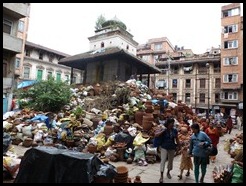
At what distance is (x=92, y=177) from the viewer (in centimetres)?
447

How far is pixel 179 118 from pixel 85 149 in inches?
288

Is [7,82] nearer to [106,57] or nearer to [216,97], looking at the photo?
[106,57]

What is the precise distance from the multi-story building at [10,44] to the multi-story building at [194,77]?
24985 millimetres

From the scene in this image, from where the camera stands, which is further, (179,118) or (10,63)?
(10,63)

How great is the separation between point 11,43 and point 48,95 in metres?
7.50

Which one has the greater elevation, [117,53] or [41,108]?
[117,53]

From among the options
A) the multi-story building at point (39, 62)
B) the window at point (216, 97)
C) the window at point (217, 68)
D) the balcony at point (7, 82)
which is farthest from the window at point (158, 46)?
the balcony at point (7, 82)

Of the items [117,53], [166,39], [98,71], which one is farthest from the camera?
[166,39]

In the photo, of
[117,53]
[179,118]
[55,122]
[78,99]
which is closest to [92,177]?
[55,122]

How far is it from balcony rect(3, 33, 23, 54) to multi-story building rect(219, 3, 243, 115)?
28428 mm

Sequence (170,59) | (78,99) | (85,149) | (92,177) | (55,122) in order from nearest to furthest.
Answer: (92,177), (85,149), (55,122), (78,99), (170,59)

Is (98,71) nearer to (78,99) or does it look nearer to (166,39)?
(78,99)

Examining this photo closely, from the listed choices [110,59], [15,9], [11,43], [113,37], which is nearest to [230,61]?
[113,37]

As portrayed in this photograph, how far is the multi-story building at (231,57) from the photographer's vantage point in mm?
32141
